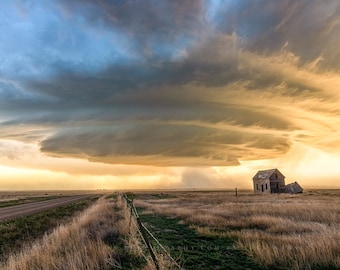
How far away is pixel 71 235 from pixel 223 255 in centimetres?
654

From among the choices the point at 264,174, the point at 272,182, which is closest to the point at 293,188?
the point at 272,182

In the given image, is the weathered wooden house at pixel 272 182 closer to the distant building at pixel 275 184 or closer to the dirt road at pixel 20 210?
the distant building at pixel 275 184

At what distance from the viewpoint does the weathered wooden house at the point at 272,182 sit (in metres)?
69.8

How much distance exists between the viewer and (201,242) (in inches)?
479

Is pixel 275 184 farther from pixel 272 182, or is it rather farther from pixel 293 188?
pixel 293 188

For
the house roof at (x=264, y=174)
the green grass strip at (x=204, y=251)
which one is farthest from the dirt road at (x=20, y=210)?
the house roof at (x=264, y=174)

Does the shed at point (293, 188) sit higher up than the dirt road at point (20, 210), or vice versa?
the shed at point (293, 188)

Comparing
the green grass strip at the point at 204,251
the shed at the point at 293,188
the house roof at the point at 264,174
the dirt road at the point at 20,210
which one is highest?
the house roof at the point at 264,174

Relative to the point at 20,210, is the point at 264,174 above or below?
above

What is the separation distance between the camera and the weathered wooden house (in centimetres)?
6975

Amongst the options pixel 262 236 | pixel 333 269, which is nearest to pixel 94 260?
pixel 333 269

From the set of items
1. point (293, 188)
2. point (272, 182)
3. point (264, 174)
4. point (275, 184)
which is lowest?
point (293, 188)

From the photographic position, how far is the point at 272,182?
70000 millimetres

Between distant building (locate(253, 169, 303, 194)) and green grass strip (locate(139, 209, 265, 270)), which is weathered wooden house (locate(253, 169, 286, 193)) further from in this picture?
green grass strip (locate(139, 209, 265, 270))
